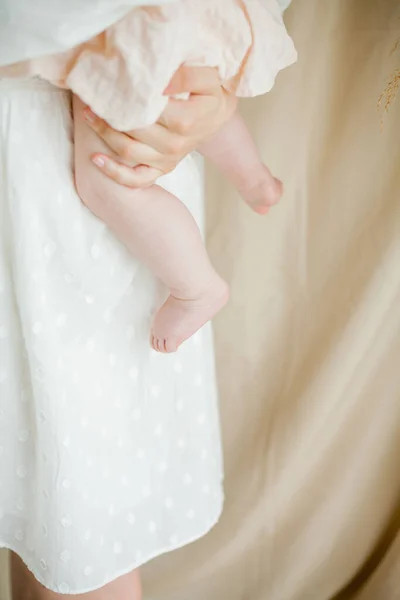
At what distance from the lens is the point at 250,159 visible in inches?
34.9

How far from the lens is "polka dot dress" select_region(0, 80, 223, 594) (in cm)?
68

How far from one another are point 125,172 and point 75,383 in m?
0.24

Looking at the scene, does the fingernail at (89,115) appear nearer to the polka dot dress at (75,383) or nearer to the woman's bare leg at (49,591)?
the polka dot dress at (75,383)

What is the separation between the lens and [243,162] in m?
0.88

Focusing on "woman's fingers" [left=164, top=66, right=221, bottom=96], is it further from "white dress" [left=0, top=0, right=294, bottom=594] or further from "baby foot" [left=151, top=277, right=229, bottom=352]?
"baby foot" [left=151, top=277, right=229, bottom=352]

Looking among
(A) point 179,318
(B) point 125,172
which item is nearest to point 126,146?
(B) point 125,172

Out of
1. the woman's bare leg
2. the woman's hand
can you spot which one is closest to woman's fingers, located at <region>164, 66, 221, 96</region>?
the woman's hand

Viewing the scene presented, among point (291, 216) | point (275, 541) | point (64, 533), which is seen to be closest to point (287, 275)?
point (291, 216)

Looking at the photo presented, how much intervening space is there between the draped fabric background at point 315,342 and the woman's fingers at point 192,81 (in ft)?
1.45

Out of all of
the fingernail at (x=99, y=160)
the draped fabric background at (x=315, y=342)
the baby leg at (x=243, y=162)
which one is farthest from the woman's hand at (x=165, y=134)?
the draped fabric background at (x=315, y=342)

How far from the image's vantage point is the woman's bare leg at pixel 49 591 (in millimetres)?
824

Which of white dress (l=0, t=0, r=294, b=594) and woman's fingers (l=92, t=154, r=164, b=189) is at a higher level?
woman's fingers (l=92, t=154, r=164, b=189)

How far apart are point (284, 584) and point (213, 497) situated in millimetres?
492

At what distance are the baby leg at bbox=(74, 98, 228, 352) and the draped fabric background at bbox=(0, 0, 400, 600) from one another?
0.41 meters
